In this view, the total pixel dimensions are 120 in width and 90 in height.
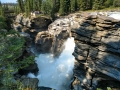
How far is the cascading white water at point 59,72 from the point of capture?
31.3 metres

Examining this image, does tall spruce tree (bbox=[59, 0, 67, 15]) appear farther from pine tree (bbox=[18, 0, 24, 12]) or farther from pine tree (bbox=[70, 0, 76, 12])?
pine tree (bbox=[18, 0, 24, 12])

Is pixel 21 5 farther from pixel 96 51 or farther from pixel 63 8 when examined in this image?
pixel 96 51

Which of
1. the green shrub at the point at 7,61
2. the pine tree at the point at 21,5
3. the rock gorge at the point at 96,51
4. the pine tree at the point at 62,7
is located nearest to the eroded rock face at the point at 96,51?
the rock gorge at the point at 96,51

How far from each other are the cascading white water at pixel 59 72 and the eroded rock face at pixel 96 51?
447 cm

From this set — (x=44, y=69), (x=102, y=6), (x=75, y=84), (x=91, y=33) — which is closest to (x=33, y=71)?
(x=44, y=69)

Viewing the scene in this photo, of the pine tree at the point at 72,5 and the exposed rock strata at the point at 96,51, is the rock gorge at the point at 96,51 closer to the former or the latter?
the exposed rock strata at the point at 96,51

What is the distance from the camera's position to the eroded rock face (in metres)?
21.2

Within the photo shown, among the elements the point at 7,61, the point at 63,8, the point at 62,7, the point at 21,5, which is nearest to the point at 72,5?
the point at 63,8

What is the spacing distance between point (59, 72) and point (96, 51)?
12692mm

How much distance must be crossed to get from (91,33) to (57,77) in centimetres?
1324

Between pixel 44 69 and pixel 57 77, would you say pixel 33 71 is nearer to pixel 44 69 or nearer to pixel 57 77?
pixel 44 69

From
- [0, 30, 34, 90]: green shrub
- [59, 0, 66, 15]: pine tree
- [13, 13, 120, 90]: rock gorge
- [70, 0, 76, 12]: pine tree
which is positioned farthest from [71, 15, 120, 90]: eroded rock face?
[70, 0, 76, 12]: pine tree

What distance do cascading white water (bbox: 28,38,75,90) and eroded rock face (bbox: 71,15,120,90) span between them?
14.7 ft

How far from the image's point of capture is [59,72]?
3381 cm
